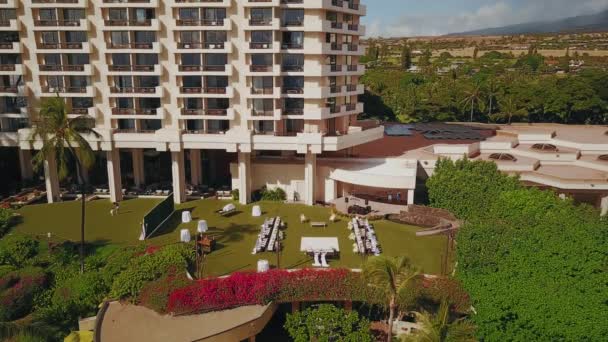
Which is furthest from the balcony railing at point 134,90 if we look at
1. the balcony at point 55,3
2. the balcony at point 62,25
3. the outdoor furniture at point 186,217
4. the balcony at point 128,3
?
the outdoor furniture at point 186,217

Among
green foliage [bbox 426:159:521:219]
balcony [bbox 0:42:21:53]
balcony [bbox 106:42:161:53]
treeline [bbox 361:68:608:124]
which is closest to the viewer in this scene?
green foliage [bbox 426:159:521:219]

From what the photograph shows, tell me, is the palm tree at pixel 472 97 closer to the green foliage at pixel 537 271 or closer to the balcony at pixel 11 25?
the green foliage at pixel 537 271

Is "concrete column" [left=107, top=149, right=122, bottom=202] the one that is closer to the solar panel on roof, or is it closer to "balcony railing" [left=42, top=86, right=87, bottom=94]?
"balcony railing" [left=42, top=86, right=87, bottom=94]

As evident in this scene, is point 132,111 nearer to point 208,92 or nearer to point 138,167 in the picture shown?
point 208,92

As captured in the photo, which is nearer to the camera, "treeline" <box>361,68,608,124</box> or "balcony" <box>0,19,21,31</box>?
"balcony" <box>0,19,21,31</box>

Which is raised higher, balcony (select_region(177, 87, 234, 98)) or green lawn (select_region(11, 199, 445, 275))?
balcony (select_region(177, 87, 234, 98))

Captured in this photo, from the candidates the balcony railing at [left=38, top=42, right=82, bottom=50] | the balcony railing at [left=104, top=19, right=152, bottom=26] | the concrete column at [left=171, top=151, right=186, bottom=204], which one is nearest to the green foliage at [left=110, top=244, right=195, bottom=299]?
the concrete column at [left=171, top=151, right=186, bottom=204]

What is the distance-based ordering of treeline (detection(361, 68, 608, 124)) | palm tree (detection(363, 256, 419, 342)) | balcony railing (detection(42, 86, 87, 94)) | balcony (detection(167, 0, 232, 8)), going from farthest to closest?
treeline (detection(361, 68, 608, 124)) → balcony railing (detection(42, 86, 87, 94)) → balcony (detection(167, 0, 232, 8)) → palm tree (detection(363, 256, 419, 342))
